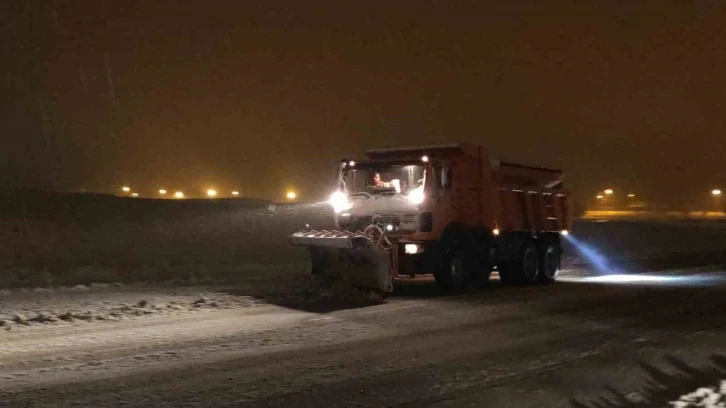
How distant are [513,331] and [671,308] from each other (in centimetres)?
432

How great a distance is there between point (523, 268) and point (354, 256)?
570 cm

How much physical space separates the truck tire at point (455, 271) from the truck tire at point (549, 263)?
3.43 meters

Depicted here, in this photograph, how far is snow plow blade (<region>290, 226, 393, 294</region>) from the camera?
55.7 ft

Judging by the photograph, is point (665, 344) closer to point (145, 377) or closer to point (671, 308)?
point (671, 308)

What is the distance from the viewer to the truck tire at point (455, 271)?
60.5 feet

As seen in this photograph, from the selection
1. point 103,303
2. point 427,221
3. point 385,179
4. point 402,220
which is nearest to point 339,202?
point 385,179

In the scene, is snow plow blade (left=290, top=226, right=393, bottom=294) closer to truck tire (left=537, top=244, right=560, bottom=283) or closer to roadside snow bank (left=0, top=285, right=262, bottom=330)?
roadside snow bank (left=0, top=285, right=262, bottom=330)

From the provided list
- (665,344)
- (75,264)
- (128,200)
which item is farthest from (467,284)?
(128,200)

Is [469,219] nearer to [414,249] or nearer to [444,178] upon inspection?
[444,178]

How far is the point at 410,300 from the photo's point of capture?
17.2 m

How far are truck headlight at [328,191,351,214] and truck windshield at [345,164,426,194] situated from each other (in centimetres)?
22

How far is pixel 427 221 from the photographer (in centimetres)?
1811

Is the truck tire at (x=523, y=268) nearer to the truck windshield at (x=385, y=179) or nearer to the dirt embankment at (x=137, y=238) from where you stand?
the truck windshield at (x=385, y=179)

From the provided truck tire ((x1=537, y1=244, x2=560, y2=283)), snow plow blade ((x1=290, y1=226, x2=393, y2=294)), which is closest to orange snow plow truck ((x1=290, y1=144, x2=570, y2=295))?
snow plow blade ((x1=290, y1=226, x2=393, y2=294))
